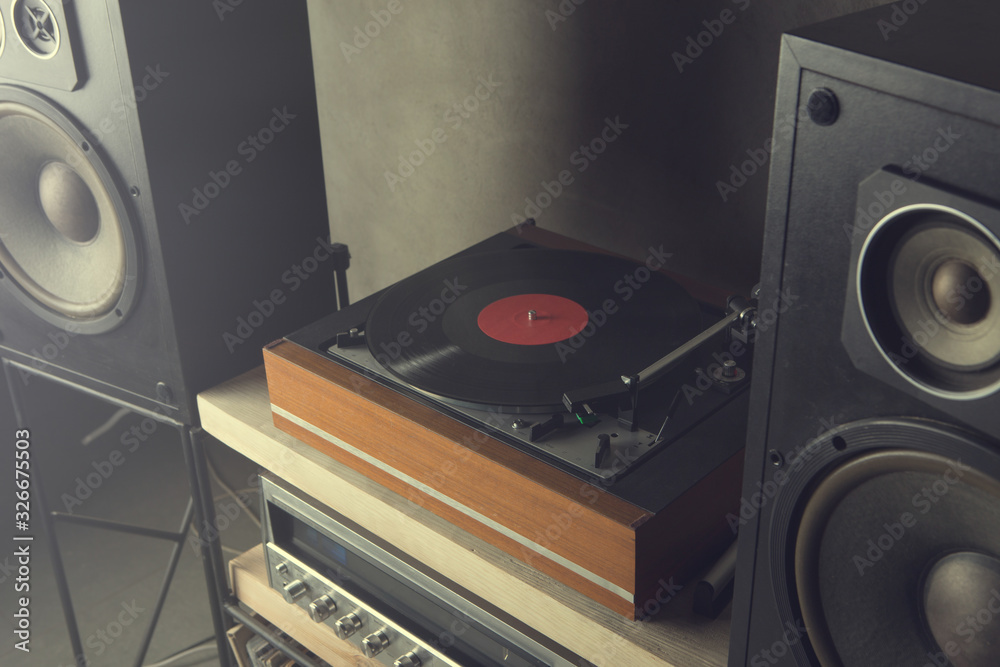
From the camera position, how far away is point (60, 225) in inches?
46.7

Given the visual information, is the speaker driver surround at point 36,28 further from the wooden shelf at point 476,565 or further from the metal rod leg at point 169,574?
the metal rod leg at point 169,574

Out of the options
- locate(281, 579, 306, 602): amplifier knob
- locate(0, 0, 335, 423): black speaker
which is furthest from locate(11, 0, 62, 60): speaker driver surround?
locate(281, 579, 306, 602): amplifier knob

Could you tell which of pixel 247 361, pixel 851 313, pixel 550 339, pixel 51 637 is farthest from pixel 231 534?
pixel 851 313

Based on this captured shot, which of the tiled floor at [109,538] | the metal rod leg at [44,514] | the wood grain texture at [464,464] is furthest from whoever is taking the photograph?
the tiled floor at [109,538]

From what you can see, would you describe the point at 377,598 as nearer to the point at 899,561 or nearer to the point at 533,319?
the point at 533,319

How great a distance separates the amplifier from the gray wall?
557 mm

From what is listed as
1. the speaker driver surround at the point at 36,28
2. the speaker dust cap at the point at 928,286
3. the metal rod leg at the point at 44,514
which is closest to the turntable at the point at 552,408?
the speaker dust cap at the point at 928,286

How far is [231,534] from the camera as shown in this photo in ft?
6.59

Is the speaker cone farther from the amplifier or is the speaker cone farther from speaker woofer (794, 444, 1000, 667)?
the amplifier

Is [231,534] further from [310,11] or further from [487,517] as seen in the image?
[487,517]

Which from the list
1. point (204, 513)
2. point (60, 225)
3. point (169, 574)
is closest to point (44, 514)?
point (169, 574)

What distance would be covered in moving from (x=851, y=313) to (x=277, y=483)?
0.80m

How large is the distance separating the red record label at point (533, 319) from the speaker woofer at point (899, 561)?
0.42 metres

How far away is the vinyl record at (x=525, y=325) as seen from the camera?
0.92 meters
